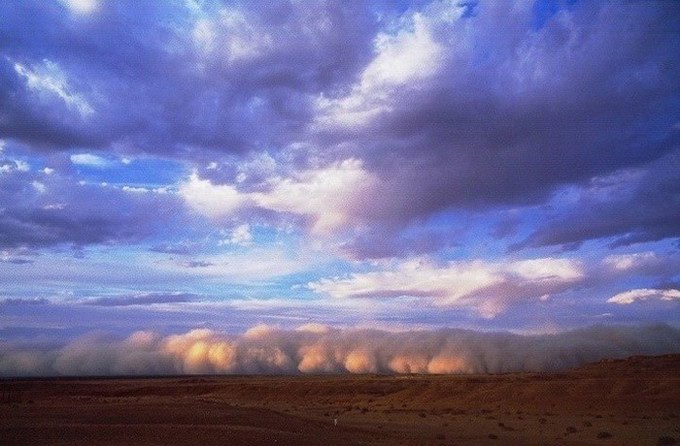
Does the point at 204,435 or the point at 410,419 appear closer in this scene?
the point at 204,435

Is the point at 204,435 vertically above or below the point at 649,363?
below

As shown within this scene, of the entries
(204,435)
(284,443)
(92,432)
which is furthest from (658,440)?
(92,432)

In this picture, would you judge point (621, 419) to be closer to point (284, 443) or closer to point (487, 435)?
point (487, 435)

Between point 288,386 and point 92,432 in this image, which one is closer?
point 92,432

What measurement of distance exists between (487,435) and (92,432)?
33.1 meters

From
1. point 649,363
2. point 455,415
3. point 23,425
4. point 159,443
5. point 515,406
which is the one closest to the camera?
point 159,443

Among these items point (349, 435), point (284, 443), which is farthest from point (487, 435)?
point (284, 443)

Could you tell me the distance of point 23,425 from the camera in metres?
50.2

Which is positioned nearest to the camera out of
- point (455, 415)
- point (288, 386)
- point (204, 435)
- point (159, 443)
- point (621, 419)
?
point (159, 443)

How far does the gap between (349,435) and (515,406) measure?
46.4m

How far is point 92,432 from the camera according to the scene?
45656 mm

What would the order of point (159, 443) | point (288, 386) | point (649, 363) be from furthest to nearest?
point (288, 386) → point (649, 363) → point (159, 443)

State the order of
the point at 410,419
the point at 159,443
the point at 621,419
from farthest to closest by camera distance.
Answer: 1. the point at 410,419
2. the point at 621,419
3. the point at 159,443

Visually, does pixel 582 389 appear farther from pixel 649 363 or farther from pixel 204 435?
pixel 204 435
